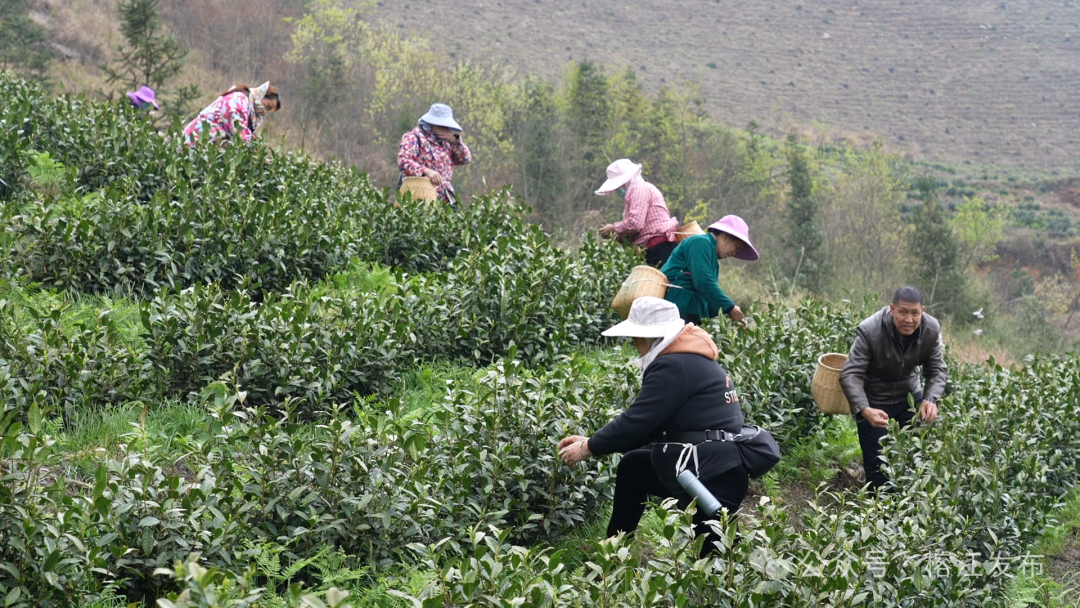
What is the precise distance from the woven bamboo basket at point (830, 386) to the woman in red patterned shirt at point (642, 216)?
8.38ft

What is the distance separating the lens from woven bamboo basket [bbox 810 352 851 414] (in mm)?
6613

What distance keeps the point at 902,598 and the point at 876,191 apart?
3855cm

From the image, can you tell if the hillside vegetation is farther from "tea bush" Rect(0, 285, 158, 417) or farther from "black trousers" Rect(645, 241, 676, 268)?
"black trousers" Rect(645, 241, 676, 268)

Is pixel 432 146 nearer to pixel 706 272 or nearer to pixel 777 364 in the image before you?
pixel 706 272

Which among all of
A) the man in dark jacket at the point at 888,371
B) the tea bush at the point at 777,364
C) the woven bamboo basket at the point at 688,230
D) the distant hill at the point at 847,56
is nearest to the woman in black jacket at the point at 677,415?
the man in dark jacket at the point at 888,371

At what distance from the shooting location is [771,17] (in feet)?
314

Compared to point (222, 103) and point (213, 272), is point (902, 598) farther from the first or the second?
point (222, 103)

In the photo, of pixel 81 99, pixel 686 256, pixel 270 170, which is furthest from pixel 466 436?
pixel 81 99

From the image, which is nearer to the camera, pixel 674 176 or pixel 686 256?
pixel 686 256

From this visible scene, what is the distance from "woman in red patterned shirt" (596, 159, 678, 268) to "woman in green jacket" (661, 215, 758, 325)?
1.50 m

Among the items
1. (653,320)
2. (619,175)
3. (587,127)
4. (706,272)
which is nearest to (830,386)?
(706,272)

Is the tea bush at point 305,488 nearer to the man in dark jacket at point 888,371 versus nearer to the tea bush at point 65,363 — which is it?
the tea bush at point 65,363

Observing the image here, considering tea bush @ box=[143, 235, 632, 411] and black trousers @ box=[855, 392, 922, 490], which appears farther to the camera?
black trousers @ box=[855, 392, 922, 490]

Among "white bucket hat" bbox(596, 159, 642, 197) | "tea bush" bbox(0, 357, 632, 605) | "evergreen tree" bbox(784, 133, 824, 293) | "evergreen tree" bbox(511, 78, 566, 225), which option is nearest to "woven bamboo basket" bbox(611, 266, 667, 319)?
"white bucket hat" bbox(596, 159, 642, 197)
